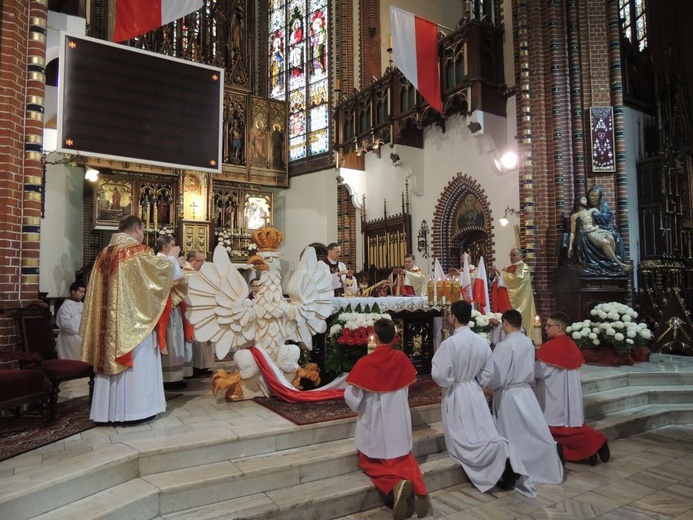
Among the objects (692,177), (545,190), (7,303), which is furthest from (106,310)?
(692,177)

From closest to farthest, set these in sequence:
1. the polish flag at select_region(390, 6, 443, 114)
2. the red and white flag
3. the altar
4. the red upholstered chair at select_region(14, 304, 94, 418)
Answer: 1. the red upholstered chair at select_region(14, 304, 94, 418)
2. the altar
3. the red and white flag
4. the polish flag at select_region(390, 6, 443, 114)

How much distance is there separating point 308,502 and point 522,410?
6.45ft

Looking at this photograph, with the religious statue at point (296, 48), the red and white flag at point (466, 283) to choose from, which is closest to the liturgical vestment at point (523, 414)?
the red and white flag at point (466, 283)

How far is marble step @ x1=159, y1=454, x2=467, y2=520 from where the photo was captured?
3.31 meters

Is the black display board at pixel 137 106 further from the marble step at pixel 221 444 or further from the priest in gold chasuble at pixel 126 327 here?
the marble step at pixel 221 444

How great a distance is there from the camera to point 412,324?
6812 mm

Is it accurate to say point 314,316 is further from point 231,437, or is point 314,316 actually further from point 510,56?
point 510,56

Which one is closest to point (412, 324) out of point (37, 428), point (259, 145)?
point (37, 428)

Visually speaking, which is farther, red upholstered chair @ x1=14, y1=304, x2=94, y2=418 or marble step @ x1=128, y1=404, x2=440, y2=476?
red upholstered chair @ x1=14, y1=304, x2=94, y2=418

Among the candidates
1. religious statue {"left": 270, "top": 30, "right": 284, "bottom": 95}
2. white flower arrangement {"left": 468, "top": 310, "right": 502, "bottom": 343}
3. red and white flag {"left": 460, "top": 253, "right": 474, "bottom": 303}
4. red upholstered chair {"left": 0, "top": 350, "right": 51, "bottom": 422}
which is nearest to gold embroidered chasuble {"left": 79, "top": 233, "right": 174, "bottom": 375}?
red upholstered chair {"left": 0, "top": 350, "right": 51, "bottom": 422}

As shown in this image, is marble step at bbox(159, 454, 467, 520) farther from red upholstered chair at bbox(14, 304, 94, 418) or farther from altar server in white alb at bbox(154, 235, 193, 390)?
altar server in white alb at bbox(154, 235, 193, 390)

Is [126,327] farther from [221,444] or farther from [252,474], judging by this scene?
[252,474]

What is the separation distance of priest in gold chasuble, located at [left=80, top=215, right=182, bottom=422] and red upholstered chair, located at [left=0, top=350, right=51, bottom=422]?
1.24ft

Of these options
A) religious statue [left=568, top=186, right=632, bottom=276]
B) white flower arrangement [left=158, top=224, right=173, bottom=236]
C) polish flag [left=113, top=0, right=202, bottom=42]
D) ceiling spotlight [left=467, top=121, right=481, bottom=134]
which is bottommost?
religious statue [left=568, top=186, right=632, bottom=276]
